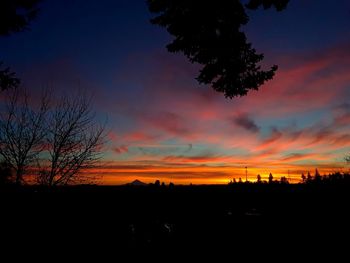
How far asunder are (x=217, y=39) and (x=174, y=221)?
165 inches

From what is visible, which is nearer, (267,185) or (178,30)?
(178,30)

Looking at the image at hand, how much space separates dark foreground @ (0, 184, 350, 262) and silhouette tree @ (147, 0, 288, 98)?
272 centimetres

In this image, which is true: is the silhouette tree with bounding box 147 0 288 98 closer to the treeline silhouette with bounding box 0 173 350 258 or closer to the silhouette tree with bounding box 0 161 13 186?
the treeline silhouette with bounding box 0 173 350 258

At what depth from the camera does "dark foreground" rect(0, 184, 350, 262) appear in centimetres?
578

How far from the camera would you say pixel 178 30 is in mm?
6781

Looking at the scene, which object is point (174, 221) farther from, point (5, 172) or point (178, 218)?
point (5, 172)

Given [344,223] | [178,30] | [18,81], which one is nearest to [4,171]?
[18,81]

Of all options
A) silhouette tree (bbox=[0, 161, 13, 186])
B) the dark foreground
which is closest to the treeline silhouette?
the dark foreground

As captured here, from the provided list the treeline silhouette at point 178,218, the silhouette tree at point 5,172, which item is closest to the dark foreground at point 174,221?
the treeline silhouette at point 178,218

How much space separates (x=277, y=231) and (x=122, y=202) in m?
3.38

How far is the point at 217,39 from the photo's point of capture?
6.88 metres

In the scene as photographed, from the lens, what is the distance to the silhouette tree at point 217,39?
646 cm

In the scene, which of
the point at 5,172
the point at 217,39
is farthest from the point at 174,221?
the point at 5,172

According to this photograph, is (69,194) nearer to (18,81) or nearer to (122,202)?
(122,202)
